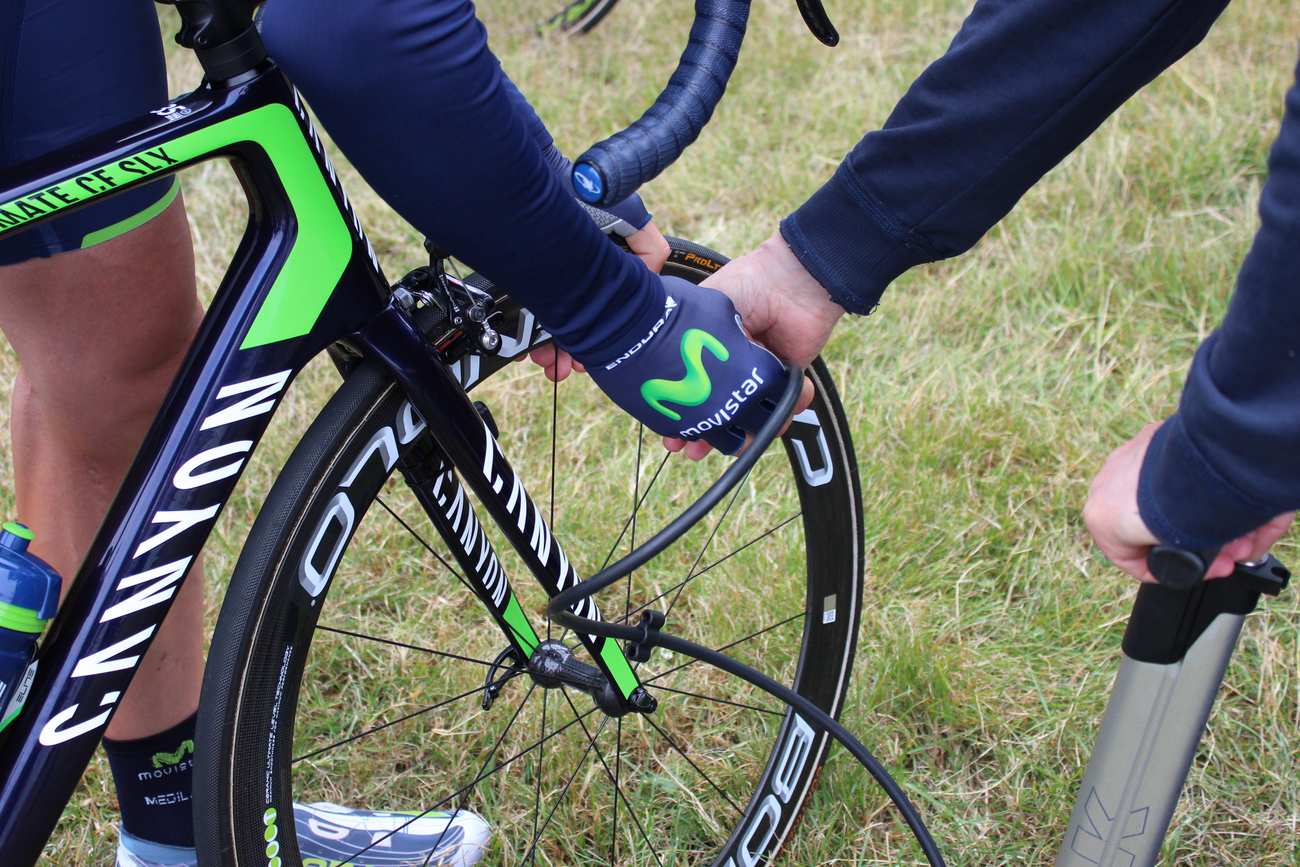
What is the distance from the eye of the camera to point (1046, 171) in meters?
1.02

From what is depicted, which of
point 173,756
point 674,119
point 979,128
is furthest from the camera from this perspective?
point 173,756

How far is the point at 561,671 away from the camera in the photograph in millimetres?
1209

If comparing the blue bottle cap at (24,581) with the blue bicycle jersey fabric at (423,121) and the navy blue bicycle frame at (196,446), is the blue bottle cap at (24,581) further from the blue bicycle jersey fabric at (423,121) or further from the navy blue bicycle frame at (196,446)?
the blue bicycle jersey fabric at (423,121)

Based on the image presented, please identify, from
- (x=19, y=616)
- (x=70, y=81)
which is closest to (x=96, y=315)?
(x=70, y=81)

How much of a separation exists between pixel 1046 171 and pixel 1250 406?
15.1 inches

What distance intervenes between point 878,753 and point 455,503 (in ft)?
2.79

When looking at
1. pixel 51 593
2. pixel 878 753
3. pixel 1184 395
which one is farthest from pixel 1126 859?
pixel 51 593

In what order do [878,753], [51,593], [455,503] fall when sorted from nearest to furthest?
[51,593] → [455,503] → [878,753]

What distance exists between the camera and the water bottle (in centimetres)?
89

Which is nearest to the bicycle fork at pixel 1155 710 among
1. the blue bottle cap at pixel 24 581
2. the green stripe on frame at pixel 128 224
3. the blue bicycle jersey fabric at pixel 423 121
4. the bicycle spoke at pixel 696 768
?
the blue bicycle jersey fabric at pixel 423 121

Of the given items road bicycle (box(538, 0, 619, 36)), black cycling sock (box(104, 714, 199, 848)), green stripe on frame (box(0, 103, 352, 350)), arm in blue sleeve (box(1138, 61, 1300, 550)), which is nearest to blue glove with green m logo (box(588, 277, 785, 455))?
green stripe on frame (box(0, 103, 352, 350))

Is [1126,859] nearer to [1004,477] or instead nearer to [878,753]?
[878,753]

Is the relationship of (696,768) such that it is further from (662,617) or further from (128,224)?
(128,224)

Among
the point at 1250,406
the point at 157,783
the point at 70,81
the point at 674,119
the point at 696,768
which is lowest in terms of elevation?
the point at 696,768
